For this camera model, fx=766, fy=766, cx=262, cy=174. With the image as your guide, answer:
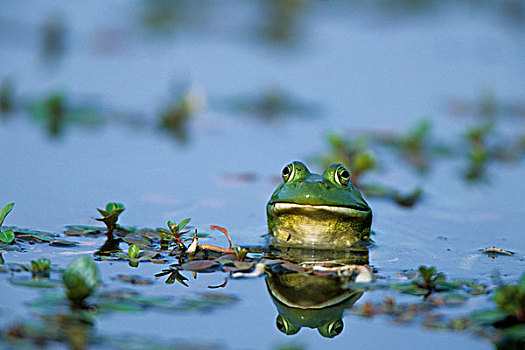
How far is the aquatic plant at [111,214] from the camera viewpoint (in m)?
4.35

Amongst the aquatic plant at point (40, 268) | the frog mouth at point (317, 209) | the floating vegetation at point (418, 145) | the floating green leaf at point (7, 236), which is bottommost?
the aquatic plant at point (40, 268)

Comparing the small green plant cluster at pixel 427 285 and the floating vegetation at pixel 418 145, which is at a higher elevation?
the floating vegetation at pixel 418 145

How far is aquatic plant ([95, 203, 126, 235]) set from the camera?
4352mm

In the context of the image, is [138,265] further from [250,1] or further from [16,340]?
[250,1]

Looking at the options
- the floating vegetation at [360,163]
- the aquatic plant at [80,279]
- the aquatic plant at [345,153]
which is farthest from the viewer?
the aquatic plant at [345,153]

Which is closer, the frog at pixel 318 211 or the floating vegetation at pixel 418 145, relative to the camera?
the frog at pixel 318 211

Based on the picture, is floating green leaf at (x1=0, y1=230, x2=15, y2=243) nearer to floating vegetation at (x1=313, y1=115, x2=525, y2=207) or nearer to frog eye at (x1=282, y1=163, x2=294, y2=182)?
frog eye at (x1=282, y1=163, x2=294, y2=182)

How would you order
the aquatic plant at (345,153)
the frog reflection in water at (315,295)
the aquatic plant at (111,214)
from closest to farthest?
A: the frog reflection in water at (315,295)
the aquatic plant at (111,214)
the aquatic plant at (345,153)

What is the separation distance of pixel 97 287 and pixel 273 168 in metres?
3.52

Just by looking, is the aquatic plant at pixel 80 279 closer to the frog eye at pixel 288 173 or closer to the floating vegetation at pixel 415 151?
the frog eye at pixel 288 173

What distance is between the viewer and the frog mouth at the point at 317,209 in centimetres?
443

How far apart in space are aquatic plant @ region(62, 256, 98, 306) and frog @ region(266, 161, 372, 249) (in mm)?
1517

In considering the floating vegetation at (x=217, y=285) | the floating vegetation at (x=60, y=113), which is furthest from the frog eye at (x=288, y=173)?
the floating vegetation at (x=60, y=113)

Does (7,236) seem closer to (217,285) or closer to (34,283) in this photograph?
(34,283)
